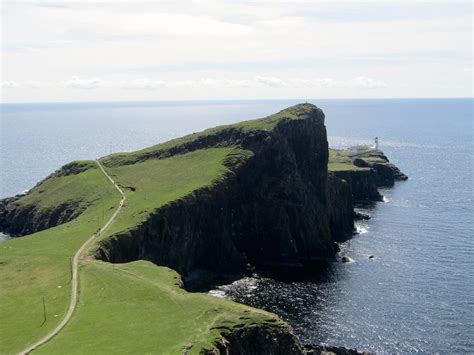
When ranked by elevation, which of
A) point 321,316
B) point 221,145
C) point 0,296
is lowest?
point 321,316

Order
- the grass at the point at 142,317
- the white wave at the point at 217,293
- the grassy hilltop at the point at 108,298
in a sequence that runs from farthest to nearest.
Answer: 1. the white wave at the point at 217,293
2. the grassy hilltop at the point at 108,298
3. the grass at the point at 142,317

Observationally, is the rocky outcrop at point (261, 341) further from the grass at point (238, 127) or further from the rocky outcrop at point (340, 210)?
the grass at point (238, 127)

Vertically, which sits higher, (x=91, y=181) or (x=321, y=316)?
(x=91, y=181)

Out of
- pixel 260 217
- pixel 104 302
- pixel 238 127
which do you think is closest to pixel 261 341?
pixel 104 302

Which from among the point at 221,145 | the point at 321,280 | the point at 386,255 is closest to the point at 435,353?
the point at 321,280

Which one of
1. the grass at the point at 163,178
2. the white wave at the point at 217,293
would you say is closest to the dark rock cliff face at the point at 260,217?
the grass at the point at 163,178

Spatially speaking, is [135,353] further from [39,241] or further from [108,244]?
[39,241]

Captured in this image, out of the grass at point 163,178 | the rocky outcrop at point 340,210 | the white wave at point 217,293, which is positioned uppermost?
the grass at point 163,178
